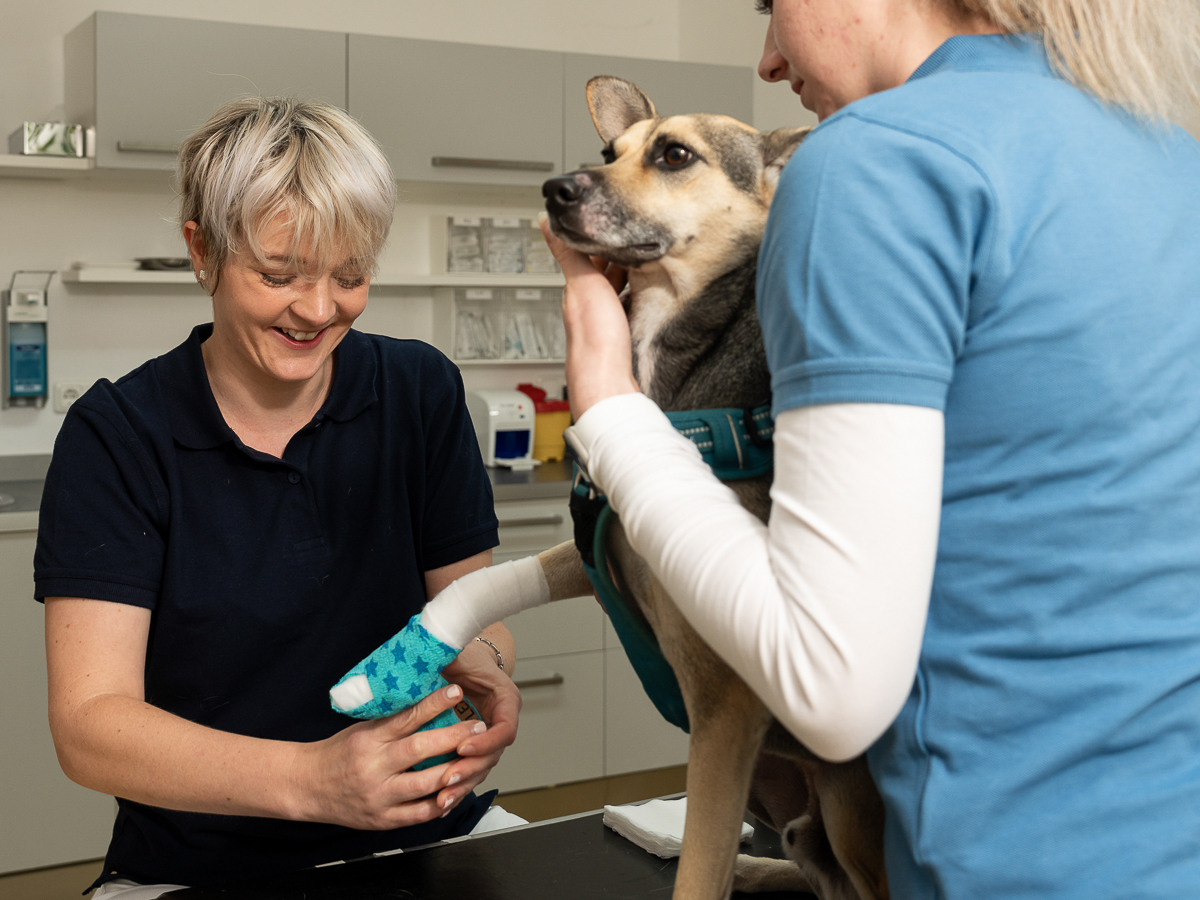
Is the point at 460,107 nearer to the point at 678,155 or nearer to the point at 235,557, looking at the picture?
the point at 235,557

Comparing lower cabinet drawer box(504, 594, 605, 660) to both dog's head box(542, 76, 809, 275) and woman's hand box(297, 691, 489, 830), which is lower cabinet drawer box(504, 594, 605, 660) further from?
dog's head box(542, 76, 809, 275)

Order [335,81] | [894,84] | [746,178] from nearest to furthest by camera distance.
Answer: [894,84] < [746,178] < [335,81]

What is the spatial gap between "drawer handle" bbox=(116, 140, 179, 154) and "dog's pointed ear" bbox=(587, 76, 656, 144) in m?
2.22

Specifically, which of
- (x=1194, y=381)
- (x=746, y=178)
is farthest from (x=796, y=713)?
(x=746, y=178)

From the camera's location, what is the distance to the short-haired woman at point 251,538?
1.13 metres

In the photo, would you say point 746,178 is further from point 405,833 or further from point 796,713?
point 405,833

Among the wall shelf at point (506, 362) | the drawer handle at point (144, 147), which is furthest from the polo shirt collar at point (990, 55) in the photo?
the wall shelf at point (506, 362)

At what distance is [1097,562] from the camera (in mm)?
591

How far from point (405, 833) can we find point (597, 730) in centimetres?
192

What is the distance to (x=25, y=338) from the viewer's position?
10.5 ft

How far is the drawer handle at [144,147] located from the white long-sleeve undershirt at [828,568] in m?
2.86

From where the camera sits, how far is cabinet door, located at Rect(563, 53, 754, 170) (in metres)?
3.51

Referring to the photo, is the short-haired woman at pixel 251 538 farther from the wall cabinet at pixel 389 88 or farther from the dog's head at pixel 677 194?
the wall cabinet at pixel 389 88

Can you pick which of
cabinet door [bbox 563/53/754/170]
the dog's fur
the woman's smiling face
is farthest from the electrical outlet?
the dog's fur
